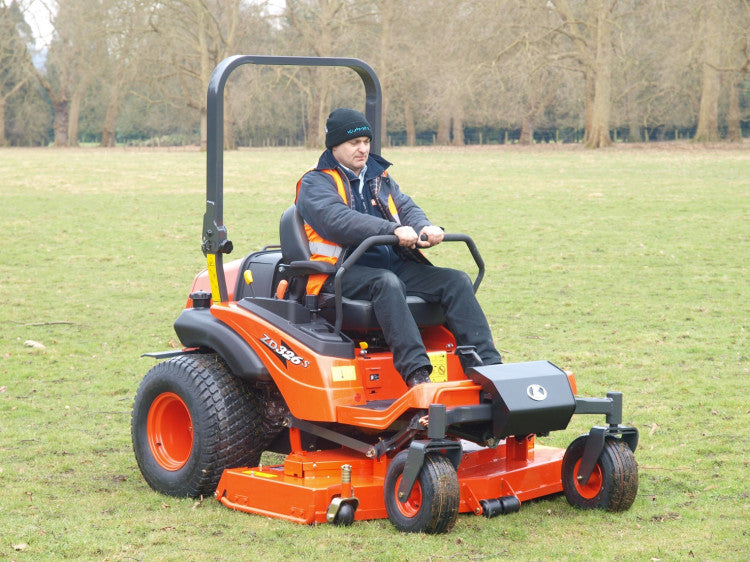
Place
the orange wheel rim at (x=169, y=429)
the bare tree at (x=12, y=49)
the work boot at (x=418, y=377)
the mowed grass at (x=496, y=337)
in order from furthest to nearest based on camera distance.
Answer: the bare tree at (x=12, y=49)
the orange wheel rim at (x=169, y=429)
the work boot at (x=418, y=377)
the mowed grass at (x=496, y=337)

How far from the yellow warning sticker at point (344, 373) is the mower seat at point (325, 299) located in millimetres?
233

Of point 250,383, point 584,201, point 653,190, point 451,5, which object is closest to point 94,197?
point 584,201

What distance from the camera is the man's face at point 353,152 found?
589 cm

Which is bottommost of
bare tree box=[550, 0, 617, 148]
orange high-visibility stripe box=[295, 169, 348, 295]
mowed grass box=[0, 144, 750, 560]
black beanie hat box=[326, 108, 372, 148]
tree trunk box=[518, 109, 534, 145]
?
mowed grass box=[0, 144, 750, 560]

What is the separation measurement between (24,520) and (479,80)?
3760 cm

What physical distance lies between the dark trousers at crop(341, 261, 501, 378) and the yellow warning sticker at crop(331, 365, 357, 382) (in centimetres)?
23

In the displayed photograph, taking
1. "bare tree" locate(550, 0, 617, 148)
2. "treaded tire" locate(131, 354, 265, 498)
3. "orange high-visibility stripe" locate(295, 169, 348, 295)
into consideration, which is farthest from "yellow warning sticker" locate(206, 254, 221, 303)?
"bare tree" locate(550, 0, 617, 148)

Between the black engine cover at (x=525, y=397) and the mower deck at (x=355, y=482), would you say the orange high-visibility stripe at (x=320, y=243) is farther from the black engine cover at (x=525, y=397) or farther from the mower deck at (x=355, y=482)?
the black engine cover at (x=525, y=397)

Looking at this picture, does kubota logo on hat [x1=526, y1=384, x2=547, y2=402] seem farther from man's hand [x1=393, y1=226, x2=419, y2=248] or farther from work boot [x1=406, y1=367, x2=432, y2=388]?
man's hand [x1=393, y1=226, x2=419, y2=248]

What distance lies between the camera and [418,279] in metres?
5.85

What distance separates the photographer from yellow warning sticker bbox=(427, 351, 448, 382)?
18.9 ft

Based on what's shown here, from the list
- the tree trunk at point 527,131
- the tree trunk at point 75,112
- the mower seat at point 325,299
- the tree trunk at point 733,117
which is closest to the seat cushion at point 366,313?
the mower seat at point 325,299

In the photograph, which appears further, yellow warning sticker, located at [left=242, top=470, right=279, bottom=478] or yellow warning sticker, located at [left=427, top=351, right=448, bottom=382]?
yellow warning sticker, located at [left=427, top=351, right=448, bottom=382]

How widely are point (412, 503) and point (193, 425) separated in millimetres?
1293
